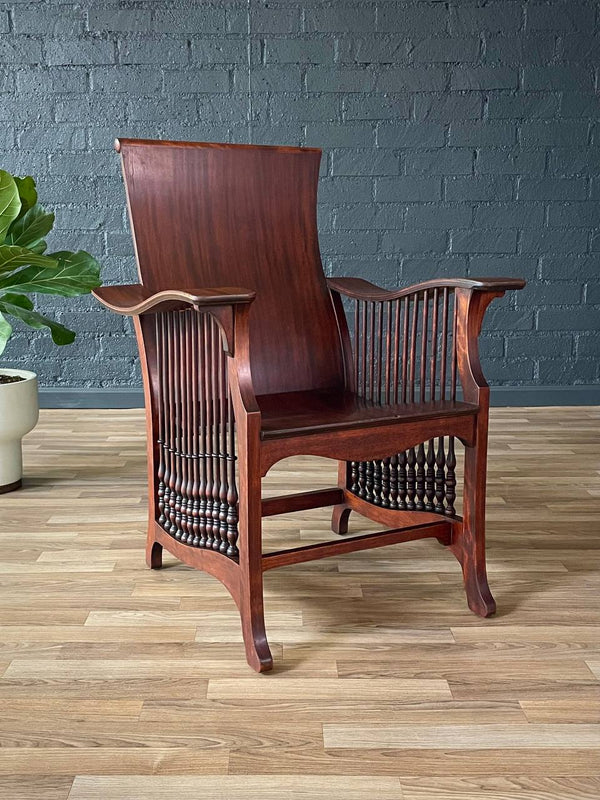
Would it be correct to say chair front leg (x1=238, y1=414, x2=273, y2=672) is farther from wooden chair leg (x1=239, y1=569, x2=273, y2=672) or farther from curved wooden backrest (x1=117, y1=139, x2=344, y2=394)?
curved wooden backrest (x1=117, y1=139, x2=344, y2=394)

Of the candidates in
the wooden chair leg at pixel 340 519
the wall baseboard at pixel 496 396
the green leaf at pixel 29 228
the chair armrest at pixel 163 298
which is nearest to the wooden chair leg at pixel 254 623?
the chair armrest at pixel 163 298

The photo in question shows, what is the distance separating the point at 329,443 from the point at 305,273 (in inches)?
23.8

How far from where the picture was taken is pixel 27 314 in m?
2.27

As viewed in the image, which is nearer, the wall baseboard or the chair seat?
the chair seat

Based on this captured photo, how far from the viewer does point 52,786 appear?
1.11 metres

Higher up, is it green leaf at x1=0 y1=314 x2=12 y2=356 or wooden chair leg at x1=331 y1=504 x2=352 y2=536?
green leaf at x1=0 y1=314 x2=12 y2=356

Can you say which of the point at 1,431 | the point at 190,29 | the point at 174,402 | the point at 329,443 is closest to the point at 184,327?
the point at 174,402

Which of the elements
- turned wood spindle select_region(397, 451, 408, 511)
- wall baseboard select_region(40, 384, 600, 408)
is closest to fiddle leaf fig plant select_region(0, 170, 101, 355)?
turned wood spindle select_region(397, 451, 408, 511)

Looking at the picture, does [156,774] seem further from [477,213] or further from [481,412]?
[477,213]

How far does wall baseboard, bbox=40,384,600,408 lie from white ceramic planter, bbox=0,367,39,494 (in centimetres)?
106

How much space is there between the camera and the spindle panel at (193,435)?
1486 millimetres

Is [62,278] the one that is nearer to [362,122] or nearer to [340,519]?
[340,519]

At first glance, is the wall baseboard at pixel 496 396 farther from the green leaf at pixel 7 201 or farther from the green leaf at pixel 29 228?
the green leaf at pixel 7 201

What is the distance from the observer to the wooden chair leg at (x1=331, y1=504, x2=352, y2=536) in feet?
6.72
